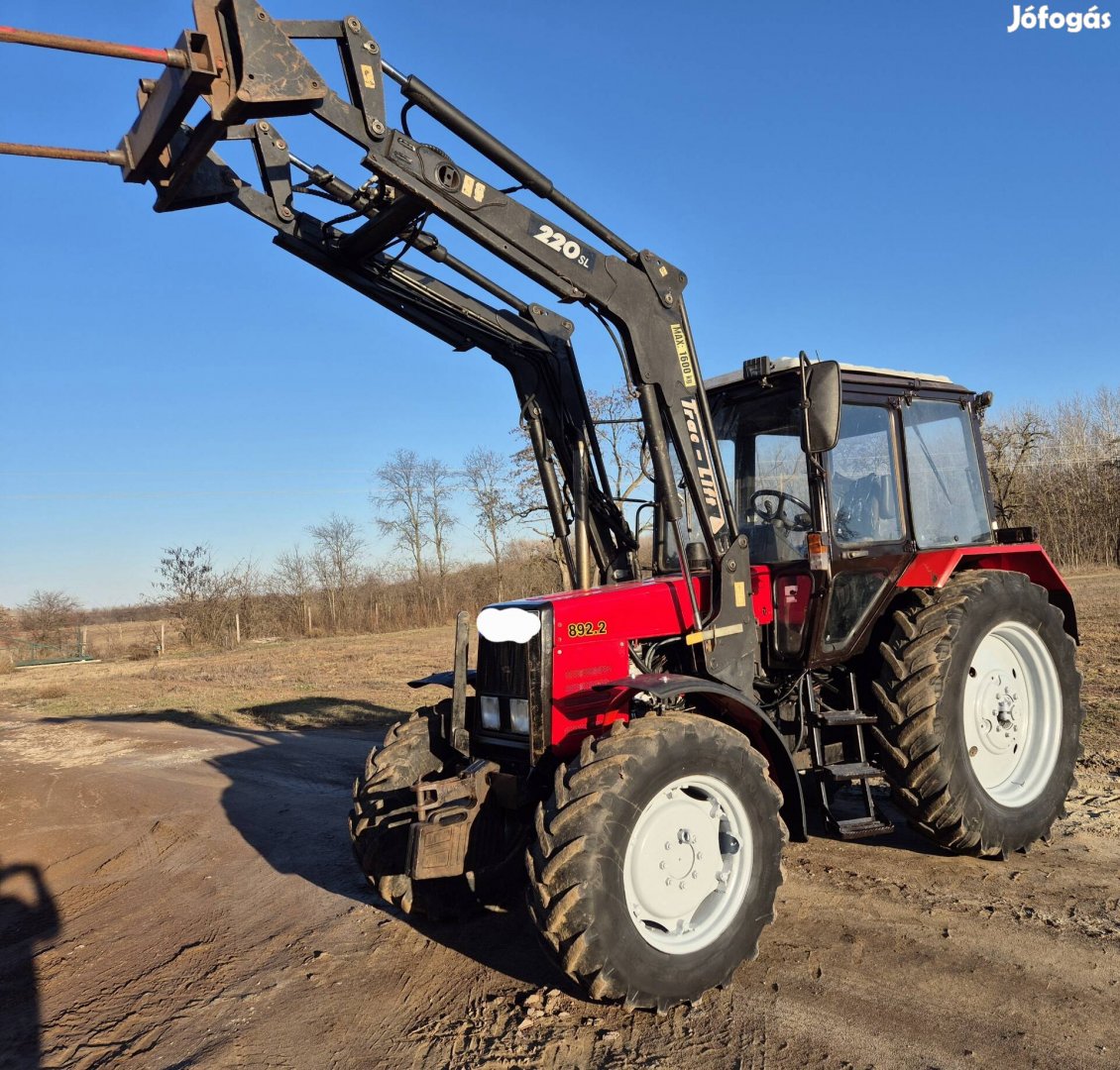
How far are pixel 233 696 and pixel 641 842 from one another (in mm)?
13316

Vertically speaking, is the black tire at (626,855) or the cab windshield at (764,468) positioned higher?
the cab windshield at (764,468)

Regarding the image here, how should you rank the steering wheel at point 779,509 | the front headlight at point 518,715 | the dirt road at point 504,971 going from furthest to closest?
the steering wheel at point 779,509 → the front headlight at point 518,715 → the dirt road at point 504,971

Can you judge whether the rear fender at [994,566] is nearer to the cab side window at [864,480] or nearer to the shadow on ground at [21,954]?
the cab side window at [864,480]

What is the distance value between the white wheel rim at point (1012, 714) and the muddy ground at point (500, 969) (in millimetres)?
414

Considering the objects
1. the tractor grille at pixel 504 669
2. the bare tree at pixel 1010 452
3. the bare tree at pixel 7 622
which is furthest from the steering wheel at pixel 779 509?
the bare tree at pixel 7 622

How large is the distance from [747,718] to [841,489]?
1633 millimetres

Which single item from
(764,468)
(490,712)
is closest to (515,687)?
(490,712)

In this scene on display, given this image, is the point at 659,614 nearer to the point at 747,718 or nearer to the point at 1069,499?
the point at 747,718

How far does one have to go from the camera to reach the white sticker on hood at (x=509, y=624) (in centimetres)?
422

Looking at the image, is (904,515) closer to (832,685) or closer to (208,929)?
(832,685)

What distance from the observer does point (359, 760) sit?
877cm

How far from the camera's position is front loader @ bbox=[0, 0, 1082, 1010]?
11.6ft

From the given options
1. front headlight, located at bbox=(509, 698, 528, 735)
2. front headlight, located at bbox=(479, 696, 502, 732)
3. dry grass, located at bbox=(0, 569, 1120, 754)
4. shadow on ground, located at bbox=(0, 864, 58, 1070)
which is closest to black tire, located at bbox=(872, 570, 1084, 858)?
dry grass, located at bbox=(0, 569, 1120, 754)

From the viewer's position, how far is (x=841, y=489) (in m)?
5.20
